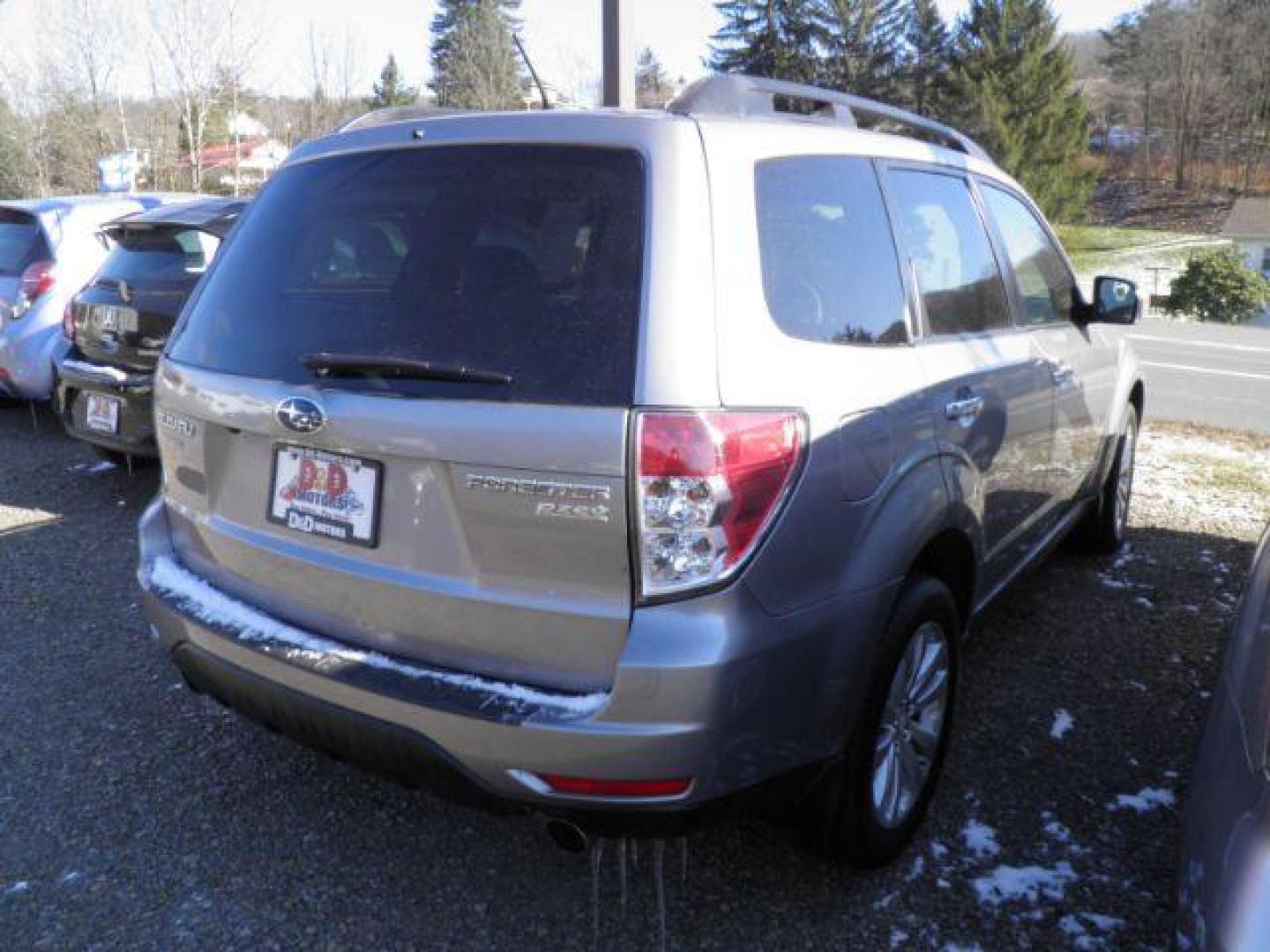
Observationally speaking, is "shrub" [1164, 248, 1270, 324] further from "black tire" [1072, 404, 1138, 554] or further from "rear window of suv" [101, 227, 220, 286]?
"rear window of suv" [101, 227, 220, 286]

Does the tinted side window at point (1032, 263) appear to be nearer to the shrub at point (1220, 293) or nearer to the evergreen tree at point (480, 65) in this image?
the shrub at point (1220, 293)

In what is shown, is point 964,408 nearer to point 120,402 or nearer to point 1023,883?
point 1023,883

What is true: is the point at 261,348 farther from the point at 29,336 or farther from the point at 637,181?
the point at 29,336

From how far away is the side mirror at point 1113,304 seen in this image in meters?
4.18

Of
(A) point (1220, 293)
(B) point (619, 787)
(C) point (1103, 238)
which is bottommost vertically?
(A) point (1220, 293)

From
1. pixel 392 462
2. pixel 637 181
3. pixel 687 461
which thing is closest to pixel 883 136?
pixel 637 181

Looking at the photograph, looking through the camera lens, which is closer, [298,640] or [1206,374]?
[298,640]

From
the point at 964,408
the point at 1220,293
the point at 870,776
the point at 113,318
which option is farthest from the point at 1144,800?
the point at 1220,293

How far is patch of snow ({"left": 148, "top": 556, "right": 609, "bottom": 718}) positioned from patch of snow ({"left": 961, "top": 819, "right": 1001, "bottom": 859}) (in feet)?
4.34

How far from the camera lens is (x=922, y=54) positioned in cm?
5931

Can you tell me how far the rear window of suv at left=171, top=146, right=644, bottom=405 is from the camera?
2045mm

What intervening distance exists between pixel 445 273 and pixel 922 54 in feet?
209

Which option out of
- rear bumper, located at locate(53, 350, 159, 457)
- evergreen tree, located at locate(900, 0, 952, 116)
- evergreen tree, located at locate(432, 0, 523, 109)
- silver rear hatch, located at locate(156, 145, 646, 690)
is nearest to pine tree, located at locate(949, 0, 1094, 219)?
evergreen tree, located at locate(900, 0, 952, 116)

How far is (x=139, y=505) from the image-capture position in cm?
568
